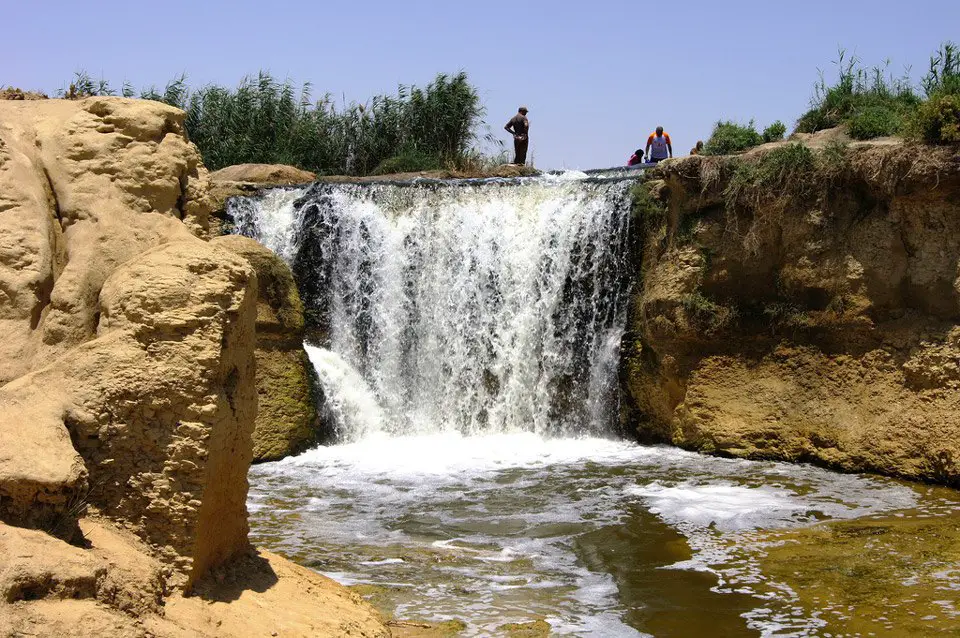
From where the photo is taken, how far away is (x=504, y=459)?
1241cm

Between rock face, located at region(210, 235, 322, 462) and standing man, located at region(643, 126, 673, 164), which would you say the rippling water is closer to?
rock face, located at region(210, 235, 322, 462)

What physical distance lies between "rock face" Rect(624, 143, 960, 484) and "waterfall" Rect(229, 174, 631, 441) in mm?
735

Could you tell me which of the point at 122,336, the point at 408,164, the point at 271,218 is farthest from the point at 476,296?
the point at 122,336

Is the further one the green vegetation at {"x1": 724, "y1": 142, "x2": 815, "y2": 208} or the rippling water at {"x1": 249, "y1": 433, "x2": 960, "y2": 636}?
the green vegetation at {"x1": 724, "y1": 142, "x2": 815, "y2": 208}

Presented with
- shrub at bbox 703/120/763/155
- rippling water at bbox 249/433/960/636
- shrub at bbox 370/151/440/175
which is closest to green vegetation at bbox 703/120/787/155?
shrub at bbox 703/120/763/155

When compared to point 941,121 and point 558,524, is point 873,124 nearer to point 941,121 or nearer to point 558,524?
point 941,121

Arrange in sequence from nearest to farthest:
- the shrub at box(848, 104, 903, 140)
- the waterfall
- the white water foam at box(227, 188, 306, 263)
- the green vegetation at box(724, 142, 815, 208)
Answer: the green vegetation at box(724, 142, 815, 208) → the shrub at box(848, 104, 903, 140) → the waterfall → the white water foam at box(227, 188, 306, 263)

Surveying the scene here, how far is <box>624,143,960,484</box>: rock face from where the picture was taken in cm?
1102

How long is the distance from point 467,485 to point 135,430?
261 inches

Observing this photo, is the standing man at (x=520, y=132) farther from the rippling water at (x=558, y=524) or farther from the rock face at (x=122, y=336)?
the rock face at (x=122, y=336)

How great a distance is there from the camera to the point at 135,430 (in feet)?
15.1

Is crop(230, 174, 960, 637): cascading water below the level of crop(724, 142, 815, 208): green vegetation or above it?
below

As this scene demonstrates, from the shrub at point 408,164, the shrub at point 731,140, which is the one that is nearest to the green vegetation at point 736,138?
the shrub at point 731,140

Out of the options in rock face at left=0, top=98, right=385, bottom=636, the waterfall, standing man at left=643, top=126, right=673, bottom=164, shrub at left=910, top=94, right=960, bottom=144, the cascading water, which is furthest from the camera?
standing man at left=643, top=126, right=673, bottom=164
